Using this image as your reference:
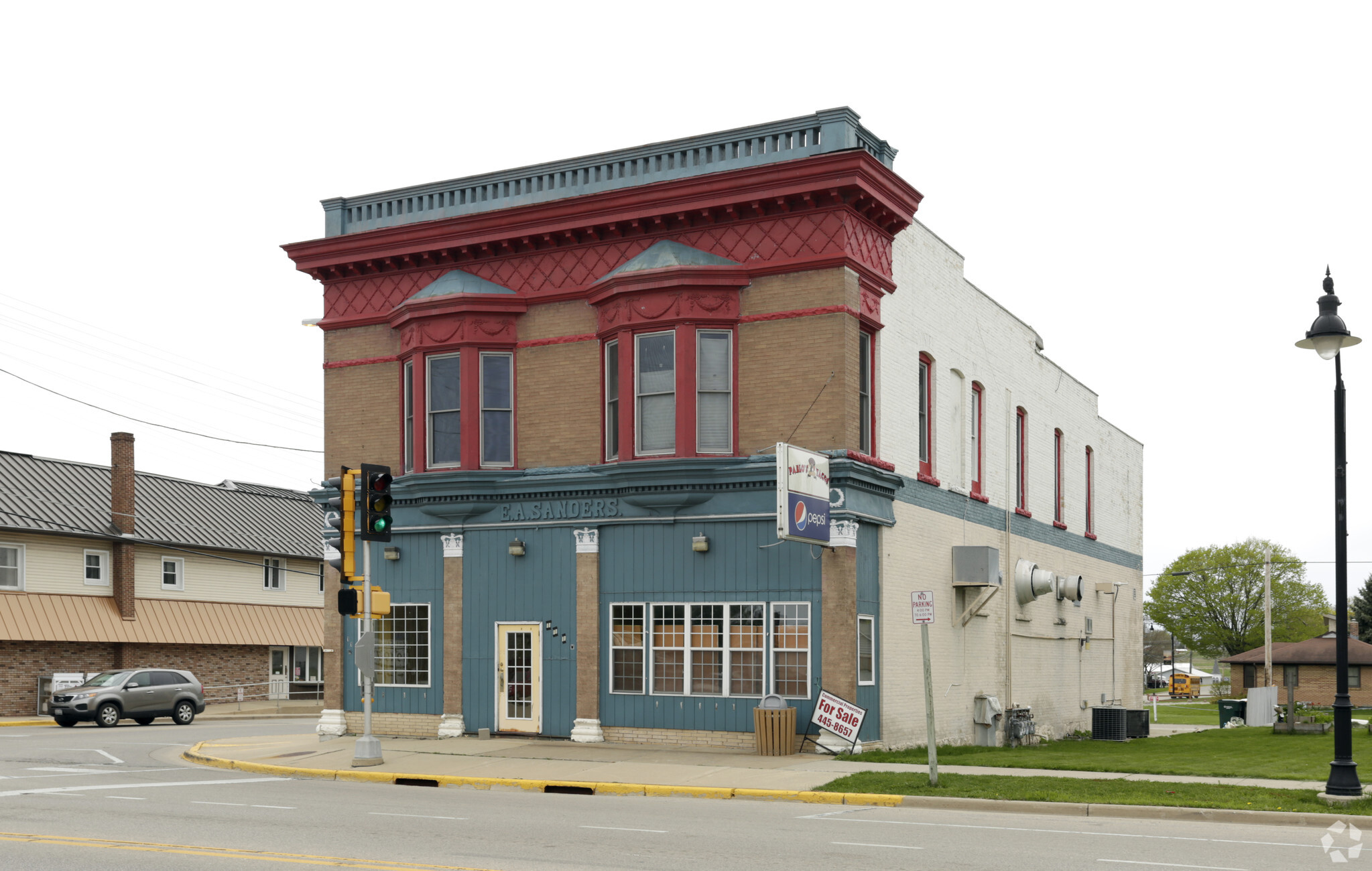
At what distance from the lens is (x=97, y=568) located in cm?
4481

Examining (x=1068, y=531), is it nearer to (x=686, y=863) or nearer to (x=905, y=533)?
(x=905, y=533)

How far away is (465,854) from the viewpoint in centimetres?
1205

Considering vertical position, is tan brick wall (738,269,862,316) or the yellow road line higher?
tan brick wall (738,269,862,316)

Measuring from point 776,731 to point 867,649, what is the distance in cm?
236

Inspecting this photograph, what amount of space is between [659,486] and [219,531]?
104 ft

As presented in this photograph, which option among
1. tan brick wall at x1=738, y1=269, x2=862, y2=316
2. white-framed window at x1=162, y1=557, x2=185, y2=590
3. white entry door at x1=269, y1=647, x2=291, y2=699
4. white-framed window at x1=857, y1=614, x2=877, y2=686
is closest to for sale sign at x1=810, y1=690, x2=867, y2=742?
white-framed window at x1=857, y1=614, x2=877, y2=686

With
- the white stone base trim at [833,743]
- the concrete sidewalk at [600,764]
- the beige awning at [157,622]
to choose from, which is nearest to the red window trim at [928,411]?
the white stone base trim at [833,743]

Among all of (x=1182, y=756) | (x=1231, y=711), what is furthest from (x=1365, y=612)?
(x=1182, y=756)

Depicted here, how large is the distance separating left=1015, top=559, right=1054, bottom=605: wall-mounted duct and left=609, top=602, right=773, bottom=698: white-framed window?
9533 mm

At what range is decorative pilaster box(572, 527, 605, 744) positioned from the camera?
23672mm

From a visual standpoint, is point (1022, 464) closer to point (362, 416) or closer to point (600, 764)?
point (362, 416)

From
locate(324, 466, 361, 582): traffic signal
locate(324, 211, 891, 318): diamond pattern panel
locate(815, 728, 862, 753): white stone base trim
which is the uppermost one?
locate(324, 211, 891, 318): diamond pattern panel

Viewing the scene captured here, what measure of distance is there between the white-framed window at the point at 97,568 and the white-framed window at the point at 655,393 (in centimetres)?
2796

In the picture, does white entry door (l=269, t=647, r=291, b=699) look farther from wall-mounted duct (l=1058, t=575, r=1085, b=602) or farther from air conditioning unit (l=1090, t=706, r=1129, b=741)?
air conditioning unit (l=1090, t=706, r=1129, b=741)
